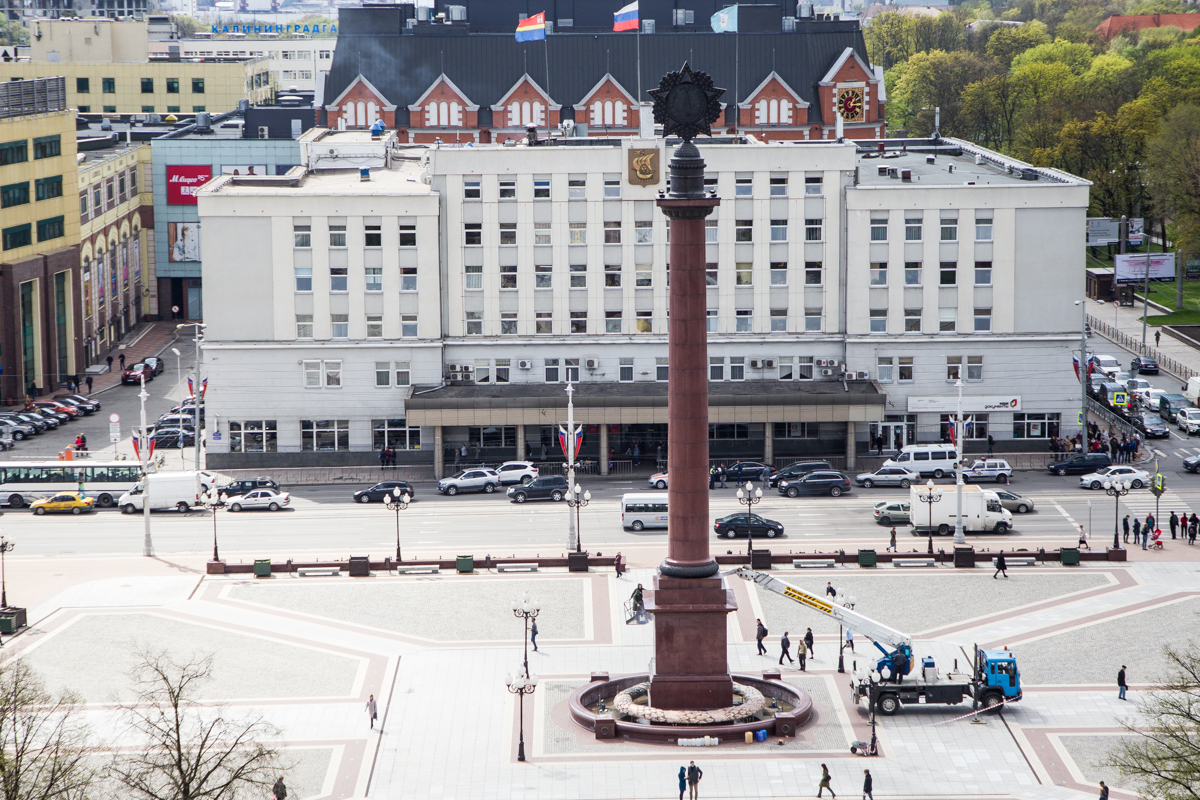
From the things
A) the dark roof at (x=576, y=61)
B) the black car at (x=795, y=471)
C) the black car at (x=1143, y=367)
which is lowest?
the black car at (x=795, y=471)

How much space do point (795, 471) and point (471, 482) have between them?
18934mm

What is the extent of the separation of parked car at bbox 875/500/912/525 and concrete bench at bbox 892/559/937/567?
7879mm

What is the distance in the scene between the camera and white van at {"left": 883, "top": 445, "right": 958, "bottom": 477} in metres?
103

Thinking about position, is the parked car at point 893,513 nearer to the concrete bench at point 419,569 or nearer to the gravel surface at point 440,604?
the gravel surface at point 440,604

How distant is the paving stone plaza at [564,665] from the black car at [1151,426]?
1177 inches

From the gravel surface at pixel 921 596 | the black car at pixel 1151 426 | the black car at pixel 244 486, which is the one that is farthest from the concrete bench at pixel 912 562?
the black car at pixel 244 486

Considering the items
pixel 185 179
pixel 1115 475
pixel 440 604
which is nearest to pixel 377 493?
pixel 440 604

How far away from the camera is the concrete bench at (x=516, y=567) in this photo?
278 feet

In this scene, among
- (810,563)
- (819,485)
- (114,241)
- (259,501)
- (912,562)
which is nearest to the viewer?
(810,563)

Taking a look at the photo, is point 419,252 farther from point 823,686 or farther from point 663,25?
point 663,25

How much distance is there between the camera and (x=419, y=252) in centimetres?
10850

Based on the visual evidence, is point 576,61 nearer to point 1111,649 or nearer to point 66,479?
point 66,479

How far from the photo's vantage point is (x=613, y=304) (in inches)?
4338

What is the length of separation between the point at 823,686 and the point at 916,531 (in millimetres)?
26493
